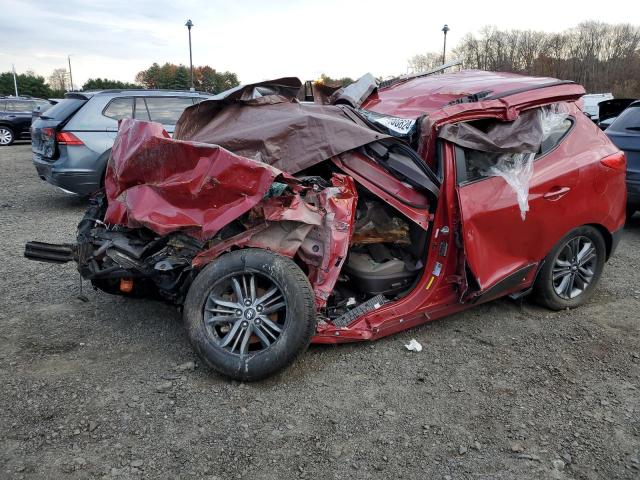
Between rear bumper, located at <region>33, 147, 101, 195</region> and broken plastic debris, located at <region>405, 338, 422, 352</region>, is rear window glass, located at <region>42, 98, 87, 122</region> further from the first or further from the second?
broken plastic debris, located at <region>405, 338, 422, 352</region>

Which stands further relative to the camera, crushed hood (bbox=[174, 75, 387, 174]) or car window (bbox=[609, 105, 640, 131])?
car window (bbox=[609, 105, 640, 131])

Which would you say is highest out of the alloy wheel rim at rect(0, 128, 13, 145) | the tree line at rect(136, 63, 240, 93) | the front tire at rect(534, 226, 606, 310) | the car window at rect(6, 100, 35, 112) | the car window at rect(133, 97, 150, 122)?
the tree line at rect(136, 63, 240, 93)

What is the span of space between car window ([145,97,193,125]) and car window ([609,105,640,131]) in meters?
5.92

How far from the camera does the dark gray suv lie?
6926mm

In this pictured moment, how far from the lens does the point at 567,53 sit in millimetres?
44781

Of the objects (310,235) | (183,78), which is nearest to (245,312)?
(310,235)

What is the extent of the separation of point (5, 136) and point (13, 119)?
0.63 m

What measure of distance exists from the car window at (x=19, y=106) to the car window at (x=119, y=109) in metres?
12.6

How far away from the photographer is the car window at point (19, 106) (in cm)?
1736

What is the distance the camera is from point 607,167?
155 inches

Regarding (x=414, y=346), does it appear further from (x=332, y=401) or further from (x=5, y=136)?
(x=5, y=136)

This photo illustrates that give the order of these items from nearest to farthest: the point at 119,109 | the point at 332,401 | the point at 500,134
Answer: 1. the point at 332,401
2. the point at 500,134
3. the point at 119,109

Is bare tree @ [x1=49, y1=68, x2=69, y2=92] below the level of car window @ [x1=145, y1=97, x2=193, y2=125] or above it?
above

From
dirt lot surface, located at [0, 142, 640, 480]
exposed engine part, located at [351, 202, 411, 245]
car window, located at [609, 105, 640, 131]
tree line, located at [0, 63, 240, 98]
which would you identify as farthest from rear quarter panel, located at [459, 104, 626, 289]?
tree line, located at [0, 63, 240, 98]
